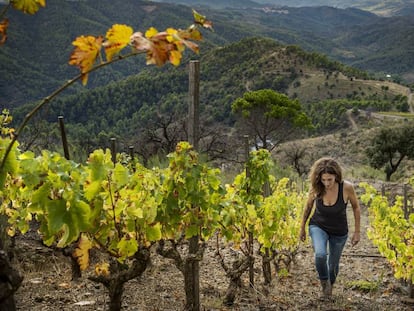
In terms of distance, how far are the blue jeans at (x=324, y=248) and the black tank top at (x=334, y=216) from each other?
0.05 m

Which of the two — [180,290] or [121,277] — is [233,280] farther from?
[121,277]

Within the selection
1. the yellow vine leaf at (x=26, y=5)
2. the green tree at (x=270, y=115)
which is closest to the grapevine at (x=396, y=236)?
the yellow vine leaf at (x=26, y=5)

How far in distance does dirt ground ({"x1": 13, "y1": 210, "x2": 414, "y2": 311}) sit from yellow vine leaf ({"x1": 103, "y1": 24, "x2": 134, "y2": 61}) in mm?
2545

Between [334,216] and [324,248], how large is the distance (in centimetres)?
28

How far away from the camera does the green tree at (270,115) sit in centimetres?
2414

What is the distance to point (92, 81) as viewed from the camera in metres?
82.9

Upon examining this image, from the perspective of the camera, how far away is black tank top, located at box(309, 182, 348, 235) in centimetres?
372

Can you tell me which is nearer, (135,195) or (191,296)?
(135,195)

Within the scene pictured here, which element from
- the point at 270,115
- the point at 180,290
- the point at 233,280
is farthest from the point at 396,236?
the point at 270,115

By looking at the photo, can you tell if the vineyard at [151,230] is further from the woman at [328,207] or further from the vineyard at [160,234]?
the woman at [328,207]

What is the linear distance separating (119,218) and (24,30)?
9175cm

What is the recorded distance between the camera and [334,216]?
3750 millimetres

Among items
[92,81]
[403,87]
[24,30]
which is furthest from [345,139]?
[24,30]

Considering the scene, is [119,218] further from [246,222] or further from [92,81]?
[92,81]
